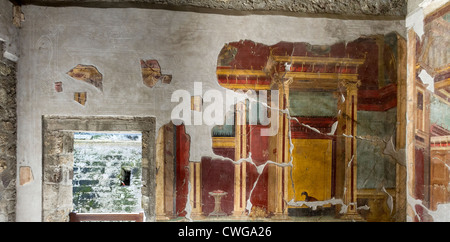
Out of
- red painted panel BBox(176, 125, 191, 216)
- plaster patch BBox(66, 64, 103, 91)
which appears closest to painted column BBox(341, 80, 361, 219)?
red painted panel BBox(176, 125, 191, 216)

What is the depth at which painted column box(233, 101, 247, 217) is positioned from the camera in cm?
218

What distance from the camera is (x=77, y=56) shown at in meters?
2.10

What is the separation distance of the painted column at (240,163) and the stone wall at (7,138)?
1.82 m

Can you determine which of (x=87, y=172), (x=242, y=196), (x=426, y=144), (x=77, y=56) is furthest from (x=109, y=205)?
(x=426, y=144)

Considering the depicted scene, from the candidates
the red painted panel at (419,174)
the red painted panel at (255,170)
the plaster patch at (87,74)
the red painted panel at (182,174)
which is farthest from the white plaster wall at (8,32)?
the red painted panel at (419,174)

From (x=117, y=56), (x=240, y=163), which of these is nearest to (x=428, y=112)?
(x=240, y=163)

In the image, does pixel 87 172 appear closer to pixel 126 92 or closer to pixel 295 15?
pixel 126 92

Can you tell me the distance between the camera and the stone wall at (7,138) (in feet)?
6.44

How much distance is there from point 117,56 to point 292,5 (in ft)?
5.17

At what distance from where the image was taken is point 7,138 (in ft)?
6.55

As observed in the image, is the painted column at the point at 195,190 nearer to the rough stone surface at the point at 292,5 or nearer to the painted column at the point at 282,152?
the painted column at the point at 282,152

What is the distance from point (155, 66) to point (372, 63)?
75.4 inches

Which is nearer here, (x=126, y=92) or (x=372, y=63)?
(x=126, y=92)

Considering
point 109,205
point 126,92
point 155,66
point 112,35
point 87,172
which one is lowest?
point 109,205
